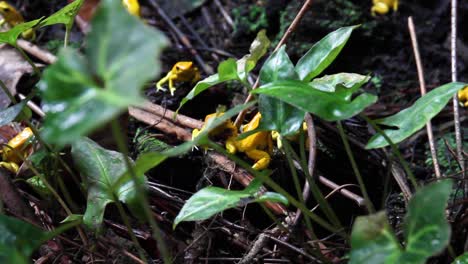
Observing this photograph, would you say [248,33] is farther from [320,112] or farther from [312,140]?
[320,112]

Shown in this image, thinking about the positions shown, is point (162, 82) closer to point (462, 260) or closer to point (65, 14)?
point (65, 14)

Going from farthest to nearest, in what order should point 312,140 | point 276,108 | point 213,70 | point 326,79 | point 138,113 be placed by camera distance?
point 213,70 < point 138,113 < point 312,140 < point 326,79 < point 276,108

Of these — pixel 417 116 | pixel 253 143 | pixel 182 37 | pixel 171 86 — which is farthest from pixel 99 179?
pixel 182 37

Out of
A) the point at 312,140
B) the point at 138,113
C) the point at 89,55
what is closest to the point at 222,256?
the point at 312,140

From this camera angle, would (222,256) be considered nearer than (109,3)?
No

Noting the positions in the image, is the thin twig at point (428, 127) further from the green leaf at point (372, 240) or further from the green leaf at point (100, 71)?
the green leaf at point (100, 71)

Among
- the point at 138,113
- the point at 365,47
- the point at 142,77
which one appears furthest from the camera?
the point at 365,47

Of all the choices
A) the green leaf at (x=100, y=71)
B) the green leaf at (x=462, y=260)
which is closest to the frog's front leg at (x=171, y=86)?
the green leaf at (x=462, y=260)
